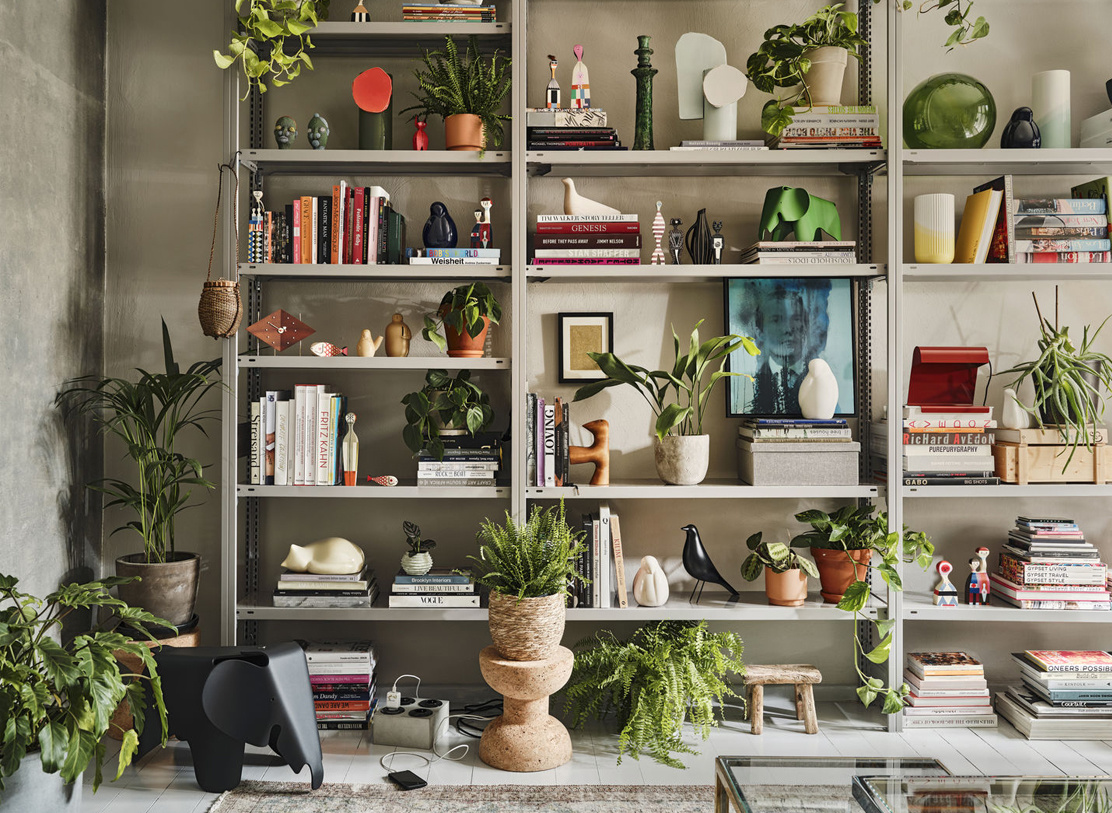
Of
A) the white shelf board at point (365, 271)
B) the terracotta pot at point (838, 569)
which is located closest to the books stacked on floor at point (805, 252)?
the white shelf board at point (365, 271)

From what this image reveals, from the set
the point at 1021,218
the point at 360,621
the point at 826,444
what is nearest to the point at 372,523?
the point at 360,621

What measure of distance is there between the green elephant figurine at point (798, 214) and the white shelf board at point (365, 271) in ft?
2.88

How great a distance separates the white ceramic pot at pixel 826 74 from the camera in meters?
2.76

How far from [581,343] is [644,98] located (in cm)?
83

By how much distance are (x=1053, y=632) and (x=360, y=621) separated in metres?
2.45

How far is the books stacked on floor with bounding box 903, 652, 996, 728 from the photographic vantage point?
2.71m

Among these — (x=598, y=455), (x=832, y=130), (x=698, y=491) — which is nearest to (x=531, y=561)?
(x=598, y=455)

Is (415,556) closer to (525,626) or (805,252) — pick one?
(525,626)

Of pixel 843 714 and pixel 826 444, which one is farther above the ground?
pixel 826 444

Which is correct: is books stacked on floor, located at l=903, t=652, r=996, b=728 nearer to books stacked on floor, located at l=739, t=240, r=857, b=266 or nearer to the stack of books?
books stacked on floor, located at l=739, t=240, r=857, b=266

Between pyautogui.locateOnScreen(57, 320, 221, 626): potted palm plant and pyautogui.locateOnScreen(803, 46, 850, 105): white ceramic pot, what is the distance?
2151 millimetres

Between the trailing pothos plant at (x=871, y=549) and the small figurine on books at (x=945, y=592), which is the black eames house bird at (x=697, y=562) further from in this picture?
the small figurine on books at (x=945, y=592)

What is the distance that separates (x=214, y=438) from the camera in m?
2.96

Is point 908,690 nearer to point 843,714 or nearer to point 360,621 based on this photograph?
point 843,714
